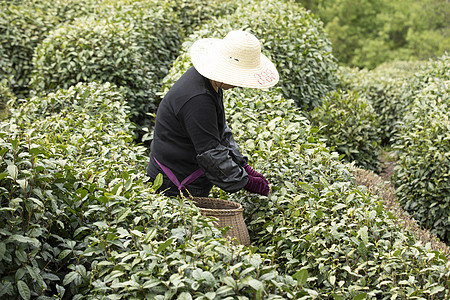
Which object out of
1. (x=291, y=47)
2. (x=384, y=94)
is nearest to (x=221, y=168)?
(x=291, y=47)

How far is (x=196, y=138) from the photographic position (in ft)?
10.3

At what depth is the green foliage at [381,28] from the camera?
19.7m

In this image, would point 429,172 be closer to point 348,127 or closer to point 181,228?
point 348,127

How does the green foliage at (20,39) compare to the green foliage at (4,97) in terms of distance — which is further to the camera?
the green foliage at (20,39)

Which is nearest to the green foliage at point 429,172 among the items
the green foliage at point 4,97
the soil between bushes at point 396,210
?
the soil between bushes at point 396,210

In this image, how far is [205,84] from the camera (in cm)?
322

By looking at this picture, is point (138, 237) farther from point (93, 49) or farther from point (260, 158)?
point (93, 49)

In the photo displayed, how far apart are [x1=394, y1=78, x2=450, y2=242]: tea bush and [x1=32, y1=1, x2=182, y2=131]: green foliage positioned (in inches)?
134

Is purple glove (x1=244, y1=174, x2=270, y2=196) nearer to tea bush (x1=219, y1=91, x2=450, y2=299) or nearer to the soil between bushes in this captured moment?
tea bush (x1=219, y1=91, x2=450, y2=299)

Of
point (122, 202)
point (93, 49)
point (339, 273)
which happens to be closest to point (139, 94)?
point (93, 49)

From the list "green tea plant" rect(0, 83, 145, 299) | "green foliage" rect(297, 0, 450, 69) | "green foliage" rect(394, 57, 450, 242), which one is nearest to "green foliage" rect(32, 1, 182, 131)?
"green tea plant" rect(0, 83, 145, 299)

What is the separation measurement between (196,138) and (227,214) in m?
0.53

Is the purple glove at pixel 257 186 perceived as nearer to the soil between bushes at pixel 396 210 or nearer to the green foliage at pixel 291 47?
the soil between bushes at pixel 396 210

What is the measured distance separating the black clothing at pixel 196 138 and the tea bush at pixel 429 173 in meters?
2.89
